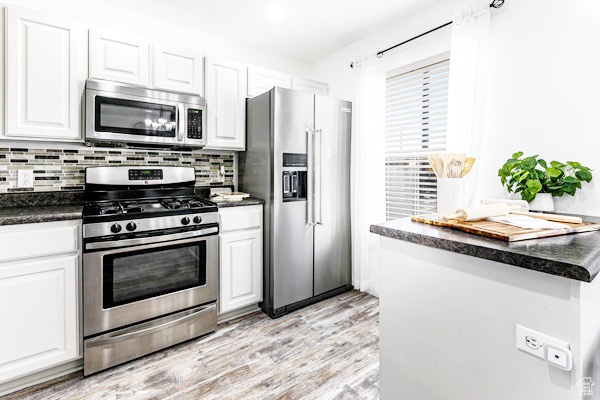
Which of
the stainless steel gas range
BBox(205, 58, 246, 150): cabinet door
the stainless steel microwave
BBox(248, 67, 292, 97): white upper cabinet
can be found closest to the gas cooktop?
the stainless steel gas range

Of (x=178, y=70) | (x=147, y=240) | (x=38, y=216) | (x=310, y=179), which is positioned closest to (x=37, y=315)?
(x=38, y=216)

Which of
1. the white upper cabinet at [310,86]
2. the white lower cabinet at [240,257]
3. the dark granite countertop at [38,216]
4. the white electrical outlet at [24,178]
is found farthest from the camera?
the white upper cabinet at [310,86]

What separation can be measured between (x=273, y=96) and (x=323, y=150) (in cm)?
68

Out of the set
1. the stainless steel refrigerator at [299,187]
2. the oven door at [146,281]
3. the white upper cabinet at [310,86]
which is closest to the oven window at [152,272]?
the oven door at [146,281]

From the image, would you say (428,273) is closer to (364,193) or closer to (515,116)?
(515,116)

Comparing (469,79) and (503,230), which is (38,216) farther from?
(469,79)

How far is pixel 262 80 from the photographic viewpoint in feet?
9.57

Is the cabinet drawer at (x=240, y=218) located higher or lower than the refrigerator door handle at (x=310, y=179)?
lower

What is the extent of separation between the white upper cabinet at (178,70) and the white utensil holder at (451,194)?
2.10 m

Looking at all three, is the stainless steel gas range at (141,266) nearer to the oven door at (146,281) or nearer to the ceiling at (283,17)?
the oven door at (146,281)

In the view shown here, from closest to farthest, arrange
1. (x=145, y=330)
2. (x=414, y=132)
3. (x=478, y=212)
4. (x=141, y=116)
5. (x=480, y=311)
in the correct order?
1. (x=480, y=311)
2. (x=478, y=212)
3. (x=145, y=330)
4. (x=141, y=116)
5. (x=414, y=132)

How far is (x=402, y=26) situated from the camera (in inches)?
106

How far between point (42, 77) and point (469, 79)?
9.17 ft

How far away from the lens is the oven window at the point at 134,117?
A: 2145 millimetres
